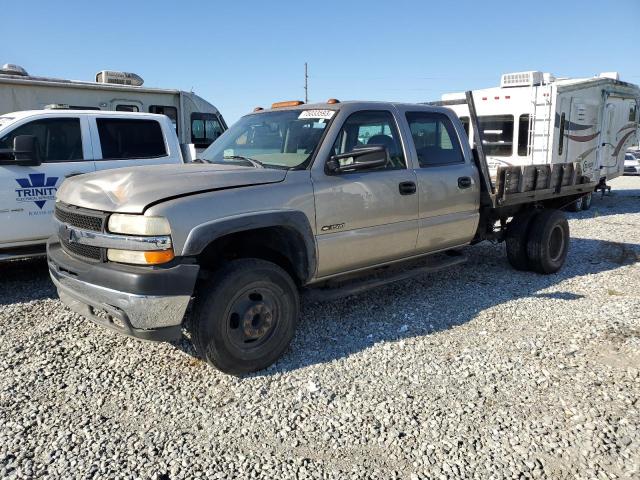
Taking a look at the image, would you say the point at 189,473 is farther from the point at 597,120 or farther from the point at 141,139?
the point at 597,120

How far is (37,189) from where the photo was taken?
5773 mm

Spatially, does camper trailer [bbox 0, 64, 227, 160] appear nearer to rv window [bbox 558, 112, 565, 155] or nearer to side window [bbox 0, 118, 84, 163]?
side window [bbox 0, 118, 84, 163]

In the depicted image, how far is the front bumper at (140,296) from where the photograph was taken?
323 cm

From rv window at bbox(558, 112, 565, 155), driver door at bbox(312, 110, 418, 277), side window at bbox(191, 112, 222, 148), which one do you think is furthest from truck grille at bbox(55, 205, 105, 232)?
rv window at bbox(558, 112, 565, 155)

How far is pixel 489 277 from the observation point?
21.0ft

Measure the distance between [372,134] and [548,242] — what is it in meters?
3.05

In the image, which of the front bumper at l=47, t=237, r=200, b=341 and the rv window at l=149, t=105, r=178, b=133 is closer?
the front bumper at l=47, t=237, r=200, b=341

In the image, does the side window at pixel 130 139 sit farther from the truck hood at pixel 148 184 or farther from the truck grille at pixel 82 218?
the truck grille at pixel 82 218

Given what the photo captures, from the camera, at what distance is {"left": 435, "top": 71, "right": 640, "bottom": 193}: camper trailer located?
37.1 ft

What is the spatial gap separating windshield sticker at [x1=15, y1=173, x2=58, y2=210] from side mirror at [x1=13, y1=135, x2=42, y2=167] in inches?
5.8

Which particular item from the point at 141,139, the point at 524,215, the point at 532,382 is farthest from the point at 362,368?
the point at 141,139

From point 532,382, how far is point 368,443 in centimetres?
142

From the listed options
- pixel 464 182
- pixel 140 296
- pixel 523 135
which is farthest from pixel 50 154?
pixel 523 135

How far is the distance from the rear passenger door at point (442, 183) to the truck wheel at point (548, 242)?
4.07 feet
